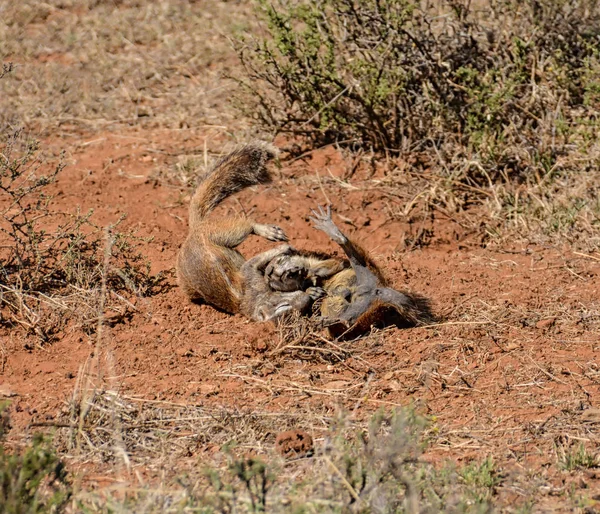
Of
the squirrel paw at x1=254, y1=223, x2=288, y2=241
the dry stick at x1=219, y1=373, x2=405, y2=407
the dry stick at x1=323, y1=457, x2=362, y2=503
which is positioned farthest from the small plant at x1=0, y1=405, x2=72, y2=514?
the squirrel paw at x1=254, y1=223, x2=288, y2=241

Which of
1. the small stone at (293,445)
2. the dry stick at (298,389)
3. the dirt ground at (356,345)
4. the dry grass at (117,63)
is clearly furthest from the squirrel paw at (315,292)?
the dry grass at (117,63)

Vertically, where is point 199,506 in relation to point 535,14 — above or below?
below

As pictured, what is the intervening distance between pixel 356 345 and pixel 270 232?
1608 millimetres

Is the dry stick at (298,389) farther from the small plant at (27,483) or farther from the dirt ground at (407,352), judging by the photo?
the small plant at (27,483)

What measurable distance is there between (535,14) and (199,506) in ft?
23.2

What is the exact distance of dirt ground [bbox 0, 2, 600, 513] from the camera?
16.6 feet

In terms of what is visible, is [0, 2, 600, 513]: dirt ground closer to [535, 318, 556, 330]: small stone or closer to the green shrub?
[535, 318, 556, 330]: small stone

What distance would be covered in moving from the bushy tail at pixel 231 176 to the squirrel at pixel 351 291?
0.81m

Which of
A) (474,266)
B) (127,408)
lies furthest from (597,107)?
(127,408)

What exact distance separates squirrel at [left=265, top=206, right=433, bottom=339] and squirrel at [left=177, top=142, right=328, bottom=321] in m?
0.09

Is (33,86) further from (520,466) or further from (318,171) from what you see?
(520,466)

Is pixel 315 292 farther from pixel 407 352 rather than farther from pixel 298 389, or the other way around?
pixel 298 389

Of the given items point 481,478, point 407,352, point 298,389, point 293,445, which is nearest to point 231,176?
point 407,352

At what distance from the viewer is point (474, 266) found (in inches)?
303
